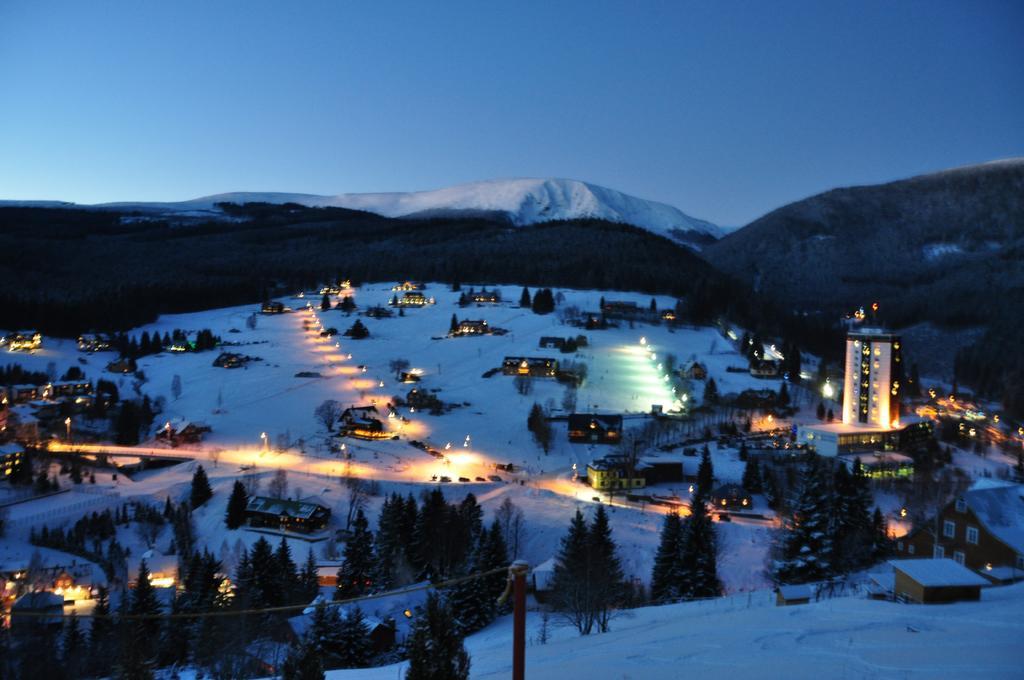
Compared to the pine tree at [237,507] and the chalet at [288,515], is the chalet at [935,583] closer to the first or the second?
the chalet at [288,515]

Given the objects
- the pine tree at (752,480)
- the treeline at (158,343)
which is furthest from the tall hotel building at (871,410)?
the treeline at (158,343)

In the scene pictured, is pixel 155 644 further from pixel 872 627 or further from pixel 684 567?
pixel 872 627

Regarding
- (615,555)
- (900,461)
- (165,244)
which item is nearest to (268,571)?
(615,555)

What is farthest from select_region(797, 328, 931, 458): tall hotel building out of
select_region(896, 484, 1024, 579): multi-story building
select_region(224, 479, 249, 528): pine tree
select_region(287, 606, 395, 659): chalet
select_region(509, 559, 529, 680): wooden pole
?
select_region(509, 559, 529, 680): wooden pole

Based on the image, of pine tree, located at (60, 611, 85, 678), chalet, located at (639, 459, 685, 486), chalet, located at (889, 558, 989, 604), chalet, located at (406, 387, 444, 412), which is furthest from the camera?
chalet, located at (406, 387, 444, 412)

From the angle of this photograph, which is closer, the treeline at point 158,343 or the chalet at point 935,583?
the chalet at point 935,583

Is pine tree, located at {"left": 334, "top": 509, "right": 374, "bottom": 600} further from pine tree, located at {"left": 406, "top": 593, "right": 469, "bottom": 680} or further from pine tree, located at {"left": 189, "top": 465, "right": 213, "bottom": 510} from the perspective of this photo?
pine tree, located at {"left": 406, "top": 593, "right": 469, "bottom": 680}
